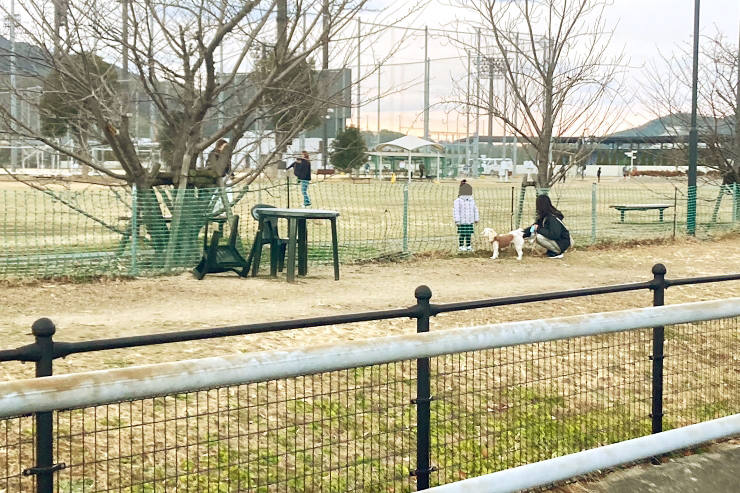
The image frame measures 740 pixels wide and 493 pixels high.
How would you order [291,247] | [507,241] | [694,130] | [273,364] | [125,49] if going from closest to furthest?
[273,364] < [291,247] < [125,49] < [507,241] < [694,130]

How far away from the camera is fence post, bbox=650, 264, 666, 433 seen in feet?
18.4

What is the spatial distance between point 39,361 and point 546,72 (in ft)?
53.1

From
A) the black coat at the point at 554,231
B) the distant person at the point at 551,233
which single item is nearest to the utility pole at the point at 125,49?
the distant person at the point at 551,233

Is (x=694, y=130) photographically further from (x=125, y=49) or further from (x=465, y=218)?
(x=125, y=49)

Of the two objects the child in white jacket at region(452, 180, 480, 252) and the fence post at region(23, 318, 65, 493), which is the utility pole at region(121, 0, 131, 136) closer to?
the child in white jacket at region(452, 180, 480, 252)

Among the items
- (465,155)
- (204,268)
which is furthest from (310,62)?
(465,155)

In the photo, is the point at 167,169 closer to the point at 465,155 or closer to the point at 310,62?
the point at 310,62

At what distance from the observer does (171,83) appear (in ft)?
42.5

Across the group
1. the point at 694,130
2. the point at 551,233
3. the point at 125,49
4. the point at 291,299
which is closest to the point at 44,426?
the point at 291,299

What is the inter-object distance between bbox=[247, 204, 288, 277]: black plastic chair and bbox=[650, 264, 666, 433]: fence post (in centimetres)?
717

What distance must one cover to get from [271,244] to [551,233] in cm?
557

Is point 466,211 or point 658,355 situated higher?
point 466,211

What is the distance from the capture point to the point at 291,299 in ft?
35.0

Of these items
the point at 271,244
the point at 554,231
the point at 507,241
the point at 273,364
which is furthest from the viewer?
the point at 554,231
